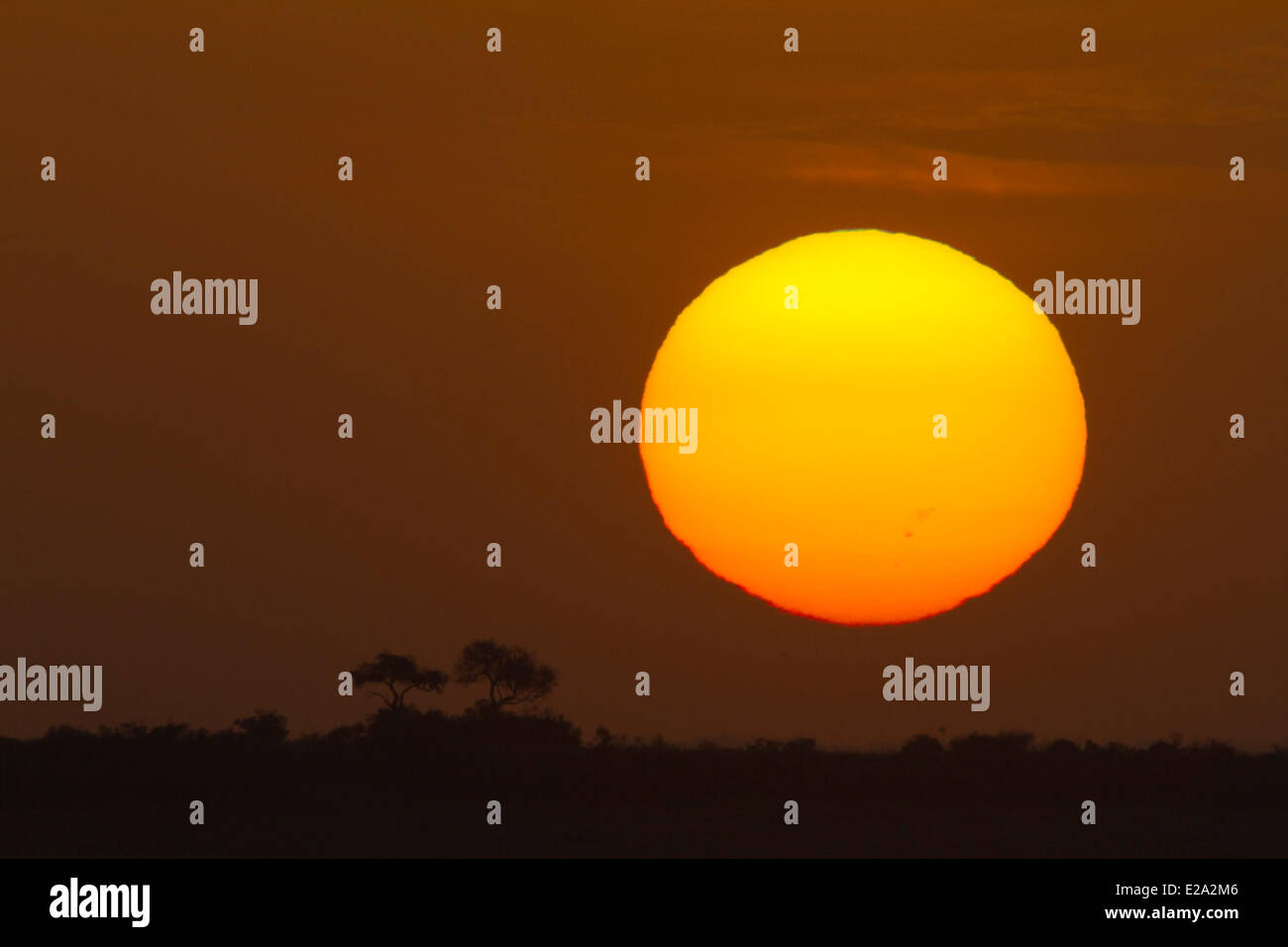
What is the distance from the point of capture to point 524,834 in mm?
38062

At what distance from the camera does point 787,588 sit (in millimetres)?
34438

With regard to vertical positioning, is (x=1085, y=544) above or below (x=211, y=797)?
above

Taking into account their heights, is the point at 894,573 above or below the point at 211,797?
above

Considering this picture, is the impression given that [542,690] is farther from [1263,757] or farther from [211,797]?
[1263,757]

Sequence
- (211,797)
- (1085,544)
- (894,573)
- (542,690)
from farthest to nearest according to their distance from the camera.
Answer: (542,690), (211,797), (1085,544), (894,573)

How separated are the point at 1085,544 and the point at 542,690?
672 inches
